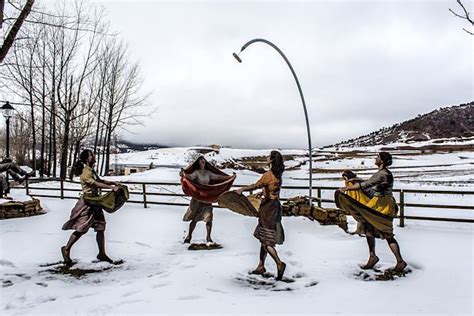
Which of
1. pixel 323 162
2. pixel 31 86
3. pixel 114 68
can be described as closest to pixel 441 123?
pixel 323 162

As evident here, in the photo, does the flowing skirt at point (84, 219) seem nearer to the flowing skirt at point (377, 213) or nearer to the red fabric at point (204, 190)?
the red fabric at point (204, 190)

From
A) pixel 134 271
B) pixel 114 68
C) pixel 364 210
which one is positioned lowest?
pixel 134 271

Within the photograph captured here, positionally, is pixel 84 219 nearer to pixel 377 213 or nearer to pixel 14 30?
pixel 14 30

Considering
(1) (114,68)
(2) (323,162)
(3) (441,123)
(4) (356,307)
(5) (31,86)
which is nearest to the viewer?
(4) (356,307)

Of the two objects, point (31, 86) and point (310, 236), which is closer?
point (310, 236)

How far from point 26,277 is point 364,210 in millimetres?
5225

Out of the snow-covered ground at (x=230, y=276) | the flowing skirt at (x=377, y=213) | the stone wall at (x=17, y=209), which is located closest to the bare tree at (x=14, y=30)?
the snow-covered ground at (x=230, y=276)

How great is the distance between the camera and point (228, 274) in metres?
5.56

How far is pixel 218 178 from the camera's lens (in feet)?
25.6

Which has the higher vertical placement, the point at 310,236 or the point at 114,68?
the point at 114,68

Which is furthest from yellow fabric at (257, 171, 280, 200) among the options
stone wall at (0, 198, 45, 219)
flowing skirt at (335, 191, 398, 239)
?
stone wall at (0, 198, 45, 219)

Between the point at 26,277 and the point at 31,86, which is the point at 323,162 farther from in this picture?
the point at 26,277

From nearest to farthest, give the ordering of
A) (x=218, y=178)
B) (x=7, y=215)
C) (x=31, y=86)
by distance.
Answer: (x=218, y=178)
(x=7, y=215)
(x=31, y=86)

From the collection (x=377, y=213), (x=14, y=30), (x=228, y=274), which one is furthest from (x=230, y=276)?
(x=14, y=30)
